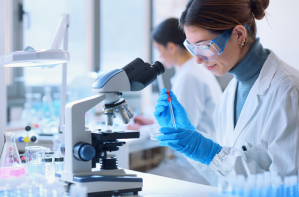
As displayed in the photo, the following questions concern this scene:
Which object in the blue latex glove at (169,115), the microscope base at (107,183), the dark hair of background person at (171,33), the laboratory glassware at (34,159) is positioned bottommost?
the microscope base at (107,183)

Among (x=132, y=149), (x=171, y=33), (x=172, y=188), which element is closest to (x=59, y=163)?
(x=172, y=188)

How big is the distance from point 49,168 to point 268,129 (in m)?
0.91

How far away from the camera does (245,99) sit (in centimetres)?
171

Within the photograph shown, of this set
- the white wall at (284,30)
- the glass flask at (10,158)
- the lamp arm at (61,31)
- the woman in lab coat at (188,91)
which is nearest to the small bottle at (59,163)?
the glass flask at (10,158)

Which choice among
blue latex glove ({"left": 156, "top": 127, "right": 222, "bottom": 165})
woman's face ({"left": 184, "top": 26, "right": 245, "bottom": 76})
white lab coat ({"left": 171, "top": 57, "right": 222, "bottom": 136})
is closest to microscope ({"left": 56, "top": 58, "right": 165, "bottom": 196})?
blue latex glove ({"left": 156, "top": 127, "right": 222, "bottom": 165})

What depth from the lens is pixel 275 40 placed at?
214cm

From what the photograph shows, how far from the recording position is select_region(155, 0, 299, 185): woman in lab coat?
130 cm

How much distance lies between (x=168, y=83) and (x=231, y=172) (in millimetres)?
2879

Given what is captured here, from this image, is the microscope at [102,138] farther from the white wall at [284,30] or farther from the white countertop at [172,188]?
the white wall at [284,30]

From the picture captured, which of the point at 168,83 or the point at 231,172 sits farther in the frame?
the point at 168,83

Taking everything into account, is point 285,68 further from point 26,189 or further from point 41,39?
point 41,39

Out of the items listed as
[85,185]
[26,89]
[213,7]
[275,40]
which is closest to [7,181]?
[85,185]

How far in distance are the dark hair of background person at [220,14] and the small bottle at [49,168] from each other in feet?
2.84

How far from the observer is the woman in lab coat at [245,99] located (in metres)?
1.30
